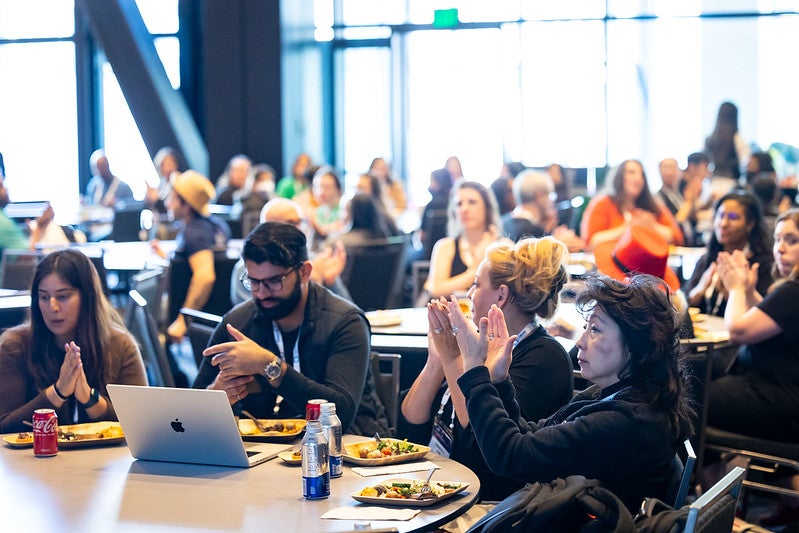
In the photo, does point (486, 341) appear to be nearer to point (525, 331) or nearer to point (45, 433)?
point (525, 331)

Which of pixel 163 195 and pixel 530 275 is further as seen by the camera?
pixel 163 195

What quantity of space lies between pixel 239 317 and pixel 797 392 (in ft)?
7.62

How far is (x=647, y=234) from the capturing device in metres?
4.88

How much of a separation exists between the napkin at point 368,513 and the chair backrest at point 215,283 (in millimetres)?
3993

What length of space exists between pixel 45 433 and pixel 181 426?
0.46 meters

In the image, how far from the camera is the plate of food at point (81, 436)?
322 centimetres

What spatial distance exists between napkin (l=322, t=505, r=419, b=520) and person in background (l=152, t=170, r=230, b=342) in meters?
3.90

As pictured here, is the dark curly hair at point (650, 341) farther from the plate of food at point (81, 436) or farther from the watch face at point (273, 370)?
the plate of food at point (81, 436)

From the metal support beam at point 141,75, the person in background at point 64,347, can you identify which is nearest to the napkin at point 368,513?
the person in background at point 64,347

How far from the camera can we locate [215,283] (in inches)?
253

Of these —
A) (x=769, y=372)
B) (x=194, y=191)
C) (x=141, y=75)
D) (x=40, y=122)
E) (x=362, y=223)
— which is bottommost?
(x=769, y=372)

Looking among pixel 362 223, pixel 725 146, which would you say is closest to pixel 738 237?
pixel 362 223

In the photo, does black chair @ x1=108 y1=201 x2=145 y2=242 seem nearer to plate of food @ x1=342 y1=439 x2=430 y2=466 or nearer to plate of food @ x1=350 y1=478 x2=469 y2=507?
plate of food @ x1=342 y1=439 x2=430 y2=466

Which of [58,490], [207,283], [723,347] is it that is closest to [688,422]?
[58,490]
